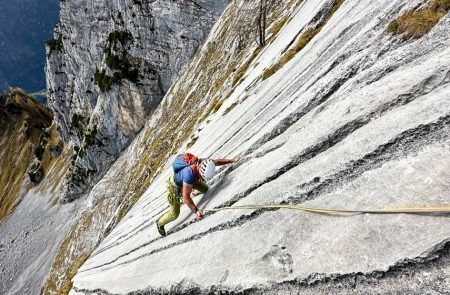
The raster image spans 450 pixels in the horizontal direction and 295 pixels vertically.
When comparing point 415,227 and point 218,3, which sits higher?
point 218,3

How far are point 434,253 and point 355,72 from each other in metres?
5.83

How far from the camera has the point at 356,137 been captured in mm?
6141

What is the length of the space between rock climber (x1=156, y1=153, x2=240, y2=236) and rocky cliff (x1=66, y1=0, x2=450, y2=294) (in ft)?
1.43

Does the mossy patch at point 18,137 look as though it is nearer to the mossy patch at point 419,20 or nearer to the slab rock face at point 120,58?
the slab rock face at point 120,58

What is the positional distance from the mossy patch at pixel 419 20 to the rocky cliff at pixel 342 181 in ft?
0.10

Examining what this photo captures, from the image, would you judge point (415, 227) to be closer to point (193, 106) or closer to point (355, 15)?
point (355, 15)

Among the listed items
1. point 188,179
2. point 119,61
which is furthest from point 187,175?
point 119,61

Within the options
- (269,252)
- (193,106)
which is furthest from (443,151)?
(193,106)

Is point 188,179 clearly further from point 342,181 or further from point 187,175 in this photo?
point 342,181

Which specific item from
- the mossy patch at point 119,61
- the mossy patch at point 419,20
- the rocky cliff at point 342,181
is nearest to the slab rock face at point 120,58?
the mossy patch at point 119,61

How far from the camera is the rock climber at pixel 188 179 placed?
9.42 metres

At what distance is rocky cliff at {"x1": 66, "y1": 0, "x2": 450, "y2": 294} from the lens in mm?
4250

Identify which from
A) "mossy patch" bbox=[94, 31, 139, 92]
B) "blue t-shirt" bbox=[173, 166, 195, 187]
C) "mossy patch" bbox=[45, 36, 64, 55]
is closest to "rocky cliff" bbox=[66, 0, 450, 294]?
"blue t-shirt" bbox=[173, 166, 195, 187]

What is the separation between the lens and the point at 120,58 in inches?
2844
